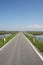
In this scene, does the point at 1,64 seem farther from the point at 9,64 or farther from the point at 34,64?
the point at 34,64

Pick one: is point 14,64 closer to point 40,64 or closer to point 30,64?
point 30,64

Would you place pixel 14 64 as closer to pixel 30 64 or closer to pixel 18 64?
pixel 18 64

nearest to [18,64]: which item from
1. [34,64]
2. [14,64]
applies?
[14,64]

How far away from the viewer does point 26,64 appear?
10273mm

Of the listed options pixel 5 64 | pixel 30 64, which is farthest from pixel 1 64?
pixel 30 64

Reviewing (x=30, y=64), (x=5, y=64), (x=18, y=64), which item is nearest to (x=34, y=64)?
(x=30, y=64)

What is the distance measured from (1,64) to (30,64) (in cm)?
193

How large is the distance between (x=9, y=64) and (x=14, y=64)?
1.09ft

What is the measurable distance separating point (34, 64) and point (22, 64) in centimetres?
80

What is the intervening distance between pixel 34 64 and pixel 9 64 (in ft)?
5.44

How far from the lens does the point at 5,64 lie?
1019 cm

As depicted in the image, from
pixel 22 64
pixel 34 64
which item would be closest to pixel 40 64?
pixel 34 64

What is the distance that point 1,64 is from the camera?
33.5ft

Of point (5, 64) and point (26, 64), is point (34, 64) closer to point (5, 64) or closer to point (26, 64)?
point (26, 64)
